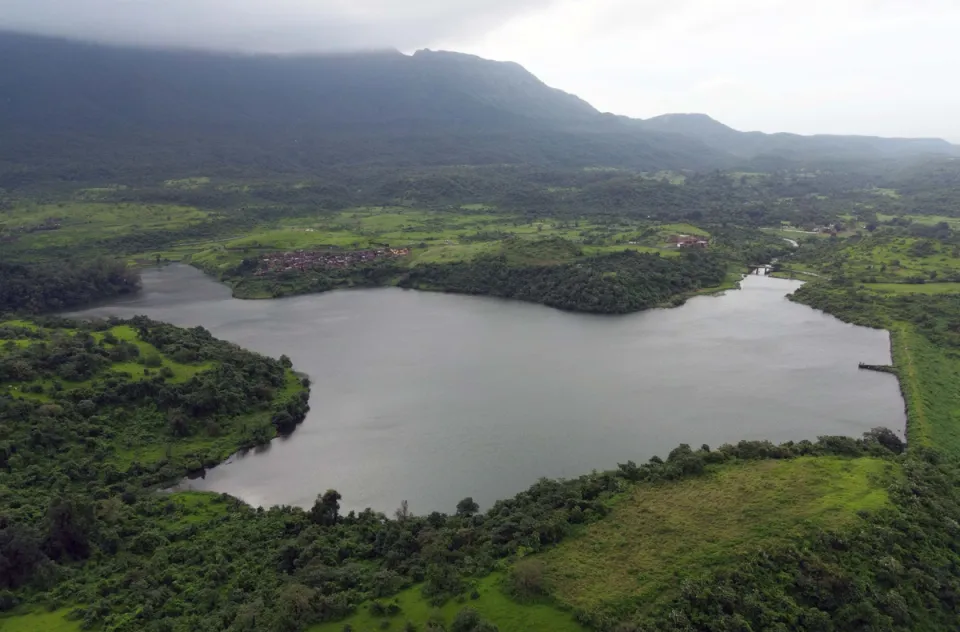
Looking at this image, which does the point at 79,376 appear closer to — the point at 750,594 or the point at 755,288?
the point at 750,594

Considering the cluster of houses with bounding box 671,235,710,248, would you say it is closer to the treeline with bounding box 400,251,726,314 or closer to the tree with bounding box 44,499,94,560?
the treeline with bounding box 400,251,726,314

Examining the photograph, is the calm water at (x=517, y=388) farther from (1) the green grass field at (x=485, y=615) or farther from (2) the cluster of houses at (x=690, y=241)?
(2) the cluster of houses at (x=690, y=241)

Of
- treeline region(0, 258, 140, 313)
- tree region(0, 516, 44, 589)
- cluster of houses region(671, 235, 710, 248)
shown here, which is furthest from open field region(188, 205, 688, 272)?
tree region(0, 516, 44, 589)

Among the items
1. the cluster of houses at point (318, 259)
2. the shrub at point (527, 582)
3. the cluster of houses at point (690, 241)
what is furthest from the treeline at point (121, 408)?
the cluster of houses at point (690, 241)

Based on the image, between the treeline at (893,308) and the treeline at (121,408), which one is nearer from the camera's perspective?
the treeline at (121,408)

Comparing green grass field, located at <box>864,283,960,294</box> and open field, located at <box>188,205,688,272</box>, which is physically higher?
green grass field, located at <box>864,283,960,294</box>

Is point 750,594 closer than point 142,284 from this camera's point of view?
Yes

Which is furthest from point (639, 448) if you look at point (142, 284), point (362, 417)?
point (142, 284)
